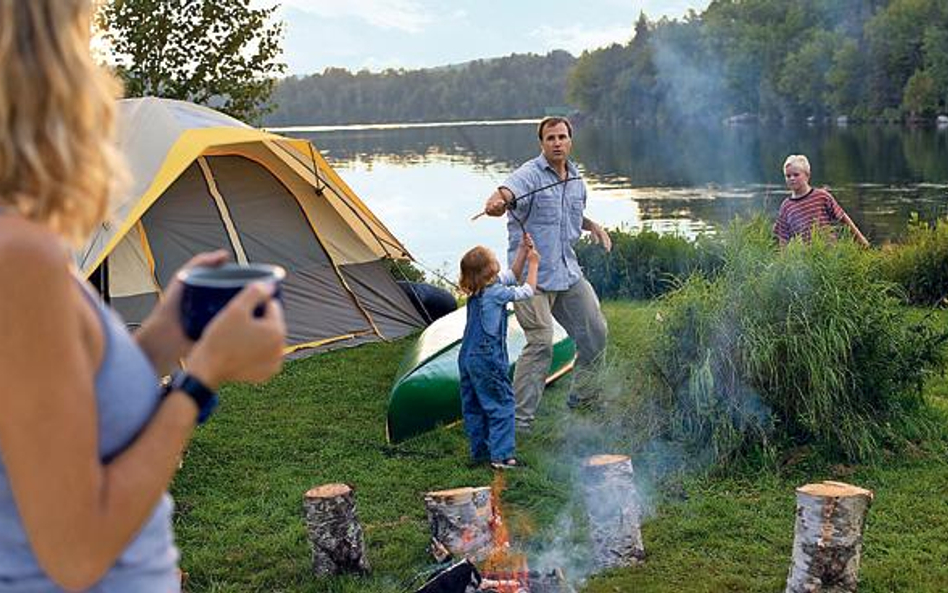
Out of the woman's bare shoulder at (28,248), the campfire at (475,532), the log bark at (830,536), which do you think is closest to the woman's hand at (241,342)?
the woman's bare shoulder at (28,248)

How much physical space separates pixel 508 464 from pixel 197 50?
8068 mm

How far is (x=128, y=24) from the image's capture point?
12.1m

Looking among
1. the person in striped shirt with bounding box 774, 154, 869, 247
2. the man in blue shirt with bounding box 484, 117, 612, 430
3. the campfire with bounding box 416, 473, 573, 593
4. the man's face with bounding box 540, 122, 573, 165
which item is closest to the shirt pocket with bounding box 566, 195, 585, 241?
the man in blue shirt with bounding box 484, 117, 612, 430

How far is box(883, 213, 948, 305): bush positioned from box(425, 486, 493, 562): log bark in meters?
6.63

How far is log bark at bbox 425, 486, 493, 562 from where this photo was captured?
4.43 meters

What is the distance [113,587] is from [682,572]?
3.39 meters

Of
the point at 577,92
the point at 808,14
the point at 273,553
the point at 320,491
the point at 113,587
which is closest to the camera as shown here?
the point at 113,587

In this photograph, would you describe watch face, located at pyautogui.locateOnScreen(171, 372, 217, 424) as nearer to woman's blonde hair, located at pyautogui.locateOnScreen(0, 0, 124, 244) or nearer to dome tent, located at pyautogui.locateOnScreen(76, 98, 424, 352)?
woman's blonde hair, located at pyautogui.locateOnScreen(0, 0, 124, 244)

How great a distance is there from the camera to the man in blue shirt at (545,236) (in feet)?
21.2

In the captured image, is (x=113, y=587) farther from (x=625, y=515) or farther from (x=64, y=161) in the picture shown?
(x=625, y=515)

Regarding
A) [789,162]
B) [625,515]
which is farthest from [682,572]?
[789,162]

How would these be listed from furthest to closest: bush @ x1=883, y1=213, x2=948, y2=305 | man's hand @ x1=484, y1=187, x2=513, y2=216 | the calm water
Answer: the calm water → bush @ x1=883, y1=213, x2=948, y2=305 → man's hand @ x1=484, y1=187, x2=513, y2=216

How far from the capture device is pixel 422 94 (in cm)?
6425

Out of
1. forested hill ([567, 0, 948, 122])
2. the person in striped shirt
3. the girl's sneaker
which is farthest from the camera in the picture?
forested hill ([567, 0, 948, 122])
